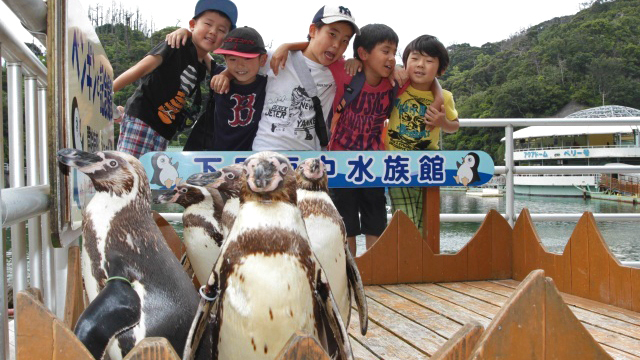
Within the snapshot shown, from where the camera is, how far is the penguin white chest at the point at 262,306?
1.15m

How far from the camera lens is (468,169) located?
9.63ft

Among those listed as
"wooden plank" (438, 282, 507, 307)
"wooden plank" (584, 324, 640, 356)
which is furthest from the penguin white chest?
"wooden plank" (438, 282, 507, 307)

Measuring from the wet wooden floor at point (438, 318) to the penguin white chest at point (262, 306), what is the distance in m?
0.64

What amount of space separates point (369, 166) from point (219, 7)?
1.13 metres

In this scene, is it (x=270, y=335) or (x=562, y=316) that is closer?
(x=562, y=316)

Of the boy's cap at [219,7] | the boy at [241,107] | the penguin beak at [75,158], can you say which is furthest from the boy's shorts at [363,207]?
the penguin beak at [75,158]

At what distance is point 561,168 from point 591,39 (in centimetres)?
3743

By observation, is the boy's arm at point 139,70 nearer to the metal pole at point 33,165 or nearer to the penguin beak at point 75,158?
the metal pole at point 33,165

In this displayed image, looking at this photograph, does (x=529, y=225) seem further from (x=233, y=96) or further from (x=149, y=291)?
(x=149, y=291)

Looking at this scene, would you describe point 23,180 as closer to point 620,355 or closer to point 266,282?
point 266,282

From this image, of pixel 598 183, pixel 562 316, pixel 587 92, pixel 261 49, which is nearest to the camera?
pixel 562 316

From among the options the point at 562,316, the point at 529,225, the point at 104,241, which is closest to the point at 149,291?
the point at 104,241

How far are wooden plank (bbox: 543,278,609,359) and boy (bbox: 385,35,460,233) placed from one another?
6.82 feet

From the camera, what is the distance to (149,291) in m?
1.13
